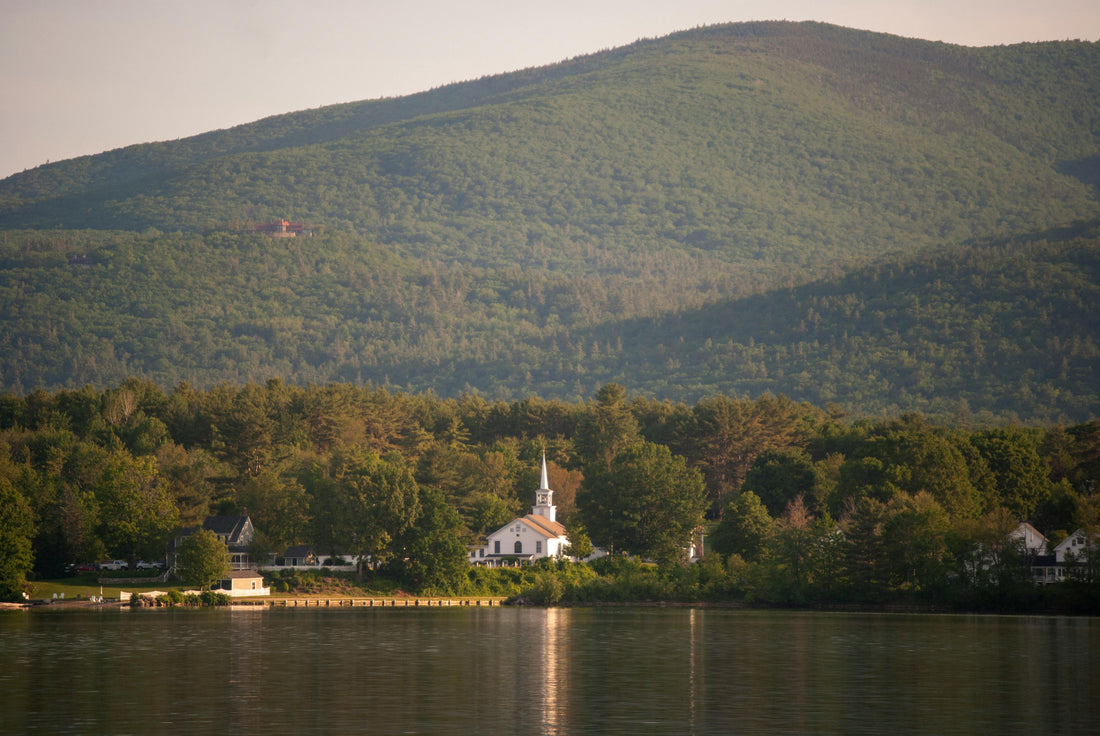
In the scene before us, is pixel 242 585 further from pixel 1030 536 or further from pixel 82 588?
pixel 1030 536

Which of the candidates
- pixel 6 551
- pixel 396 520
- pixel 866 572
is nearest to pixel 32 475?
pixel 6 551

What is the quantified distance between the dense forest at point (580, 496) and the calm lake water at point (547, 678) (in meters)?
16.5

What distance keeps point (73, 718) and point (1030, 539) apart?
79.5 meters

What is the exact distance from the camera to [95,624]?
7462 cm

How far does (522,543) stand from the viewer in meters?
119

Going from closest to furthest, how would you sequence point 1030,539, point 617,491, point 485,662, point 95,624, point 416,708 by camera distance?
point 416,708, point 485,662, point 95,624, point 1030,539, point 617,491

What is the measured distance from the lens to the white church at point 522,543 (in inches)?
4668

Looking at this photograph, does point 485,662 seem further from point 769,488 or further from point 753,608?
point 769,488

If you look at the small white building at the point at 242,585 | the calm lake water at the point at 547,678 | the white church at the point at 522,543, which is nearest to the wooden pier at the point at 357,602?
the small white building at the point at 242,585

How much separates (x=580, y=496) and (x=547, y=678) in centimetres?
6896

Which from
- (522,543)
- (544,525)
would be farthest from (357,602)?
(544,525)

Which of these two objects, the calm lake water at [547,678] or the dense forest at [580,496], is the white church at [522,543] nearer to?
the dense forest at [580,496]

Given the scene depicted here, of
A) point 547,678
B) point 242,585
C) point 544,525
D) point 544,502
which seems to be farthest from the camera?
point 544,502

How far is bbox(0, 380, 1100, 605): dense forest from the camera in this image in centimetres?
9275
